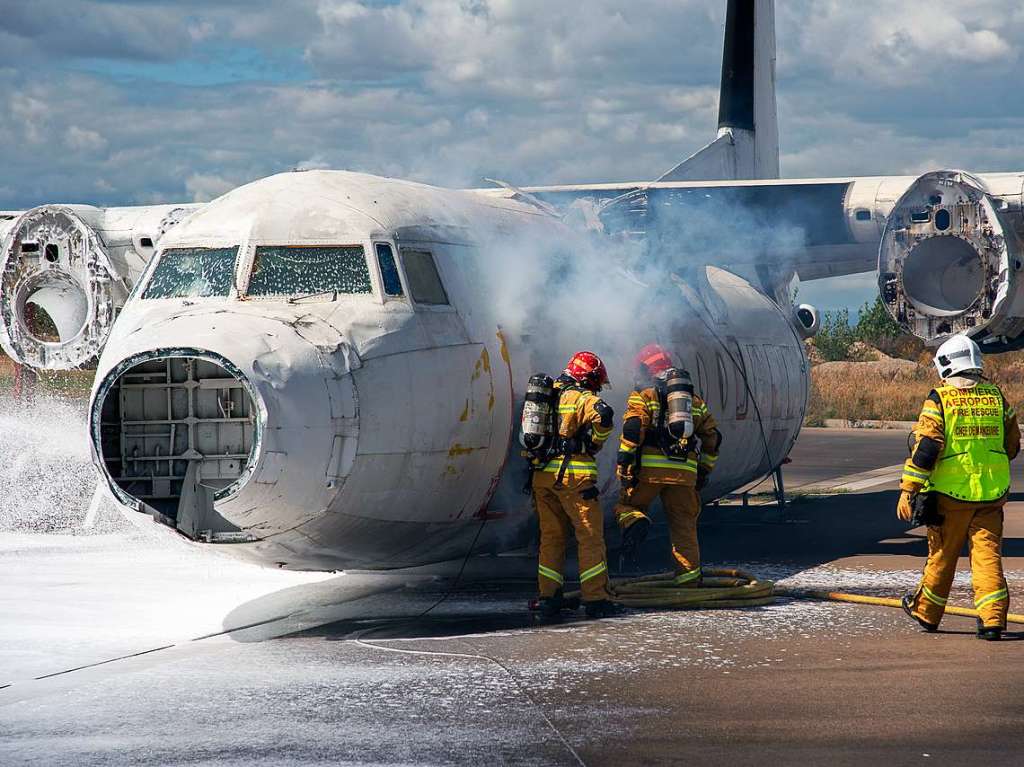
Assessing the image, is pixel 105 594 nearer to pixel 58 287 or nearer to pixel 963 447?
pixel 58 287

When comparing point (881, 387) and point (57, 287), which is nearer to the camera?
point (57, 287)

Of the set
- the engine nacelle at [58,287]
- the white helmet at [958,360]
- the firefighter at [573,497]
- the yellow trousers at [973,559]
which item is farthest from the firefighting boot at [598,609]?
the engine nacelle at [58,287]

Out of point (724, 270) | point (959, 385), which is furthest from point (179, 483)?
point (724, 270)

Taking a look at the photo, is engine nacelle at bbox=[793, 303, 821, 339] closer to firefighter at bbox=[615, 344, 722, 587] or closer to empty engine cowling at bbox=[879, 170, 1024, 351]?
empty engine cowling at bbox=[879, 170, 1024, 351]

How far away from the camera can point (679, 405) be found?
11.3m

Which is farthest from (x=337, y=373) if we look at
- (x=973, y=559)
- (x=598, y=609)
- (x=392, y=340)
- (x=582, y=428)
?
(x=973, y=559)

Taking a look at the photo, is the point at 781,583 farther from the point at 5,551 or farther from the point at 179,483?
the point at 5,551

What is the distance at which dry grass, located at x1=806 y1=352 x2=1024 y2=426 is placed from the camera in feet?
138

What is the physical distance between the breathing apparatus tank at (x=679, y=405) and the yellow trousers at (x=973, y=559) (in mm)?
2225

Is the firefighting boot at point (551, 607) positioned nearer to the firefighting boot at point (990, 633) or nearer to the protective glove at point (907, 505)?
the protective glove at point (907, 505)

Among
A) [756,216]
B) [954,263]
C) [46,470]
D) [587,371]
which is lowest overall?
[46,470]

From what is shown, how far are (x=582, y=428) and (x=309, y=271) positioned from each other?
2215 mm

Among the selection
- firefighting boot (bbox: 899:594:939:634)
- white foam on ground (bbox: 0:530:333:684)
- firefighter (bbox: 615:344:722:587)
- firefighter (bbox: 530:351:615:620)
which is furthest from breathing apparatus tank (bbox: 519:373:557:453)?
firefighting boot (bbox: 899:594:939:634)

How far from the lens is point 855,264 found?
18.3 metres
